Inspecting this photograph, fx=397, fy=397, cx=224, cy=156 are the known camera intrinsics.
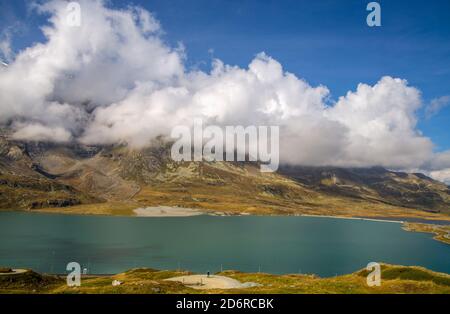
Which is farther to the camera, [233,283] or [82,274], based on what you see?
[82,274]

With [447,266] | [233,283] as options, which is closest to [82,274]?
[233,283]

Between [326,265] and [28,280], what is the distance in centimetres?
12742

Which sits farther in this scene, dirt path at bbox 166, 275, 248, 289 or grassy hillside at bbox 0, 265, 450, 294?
dirt path at bbox 166, 275, 248, 289

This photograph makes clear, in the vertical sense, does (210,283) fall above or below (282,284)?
below

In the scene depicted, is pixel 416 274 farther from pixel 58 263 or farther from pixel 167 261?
pixel 58 263

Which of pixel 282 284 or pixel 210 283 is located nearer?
pixel 282 284

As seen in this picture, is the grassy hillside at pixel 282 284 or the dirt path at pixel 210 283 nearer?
the grassy hillside at pixel 282 284
